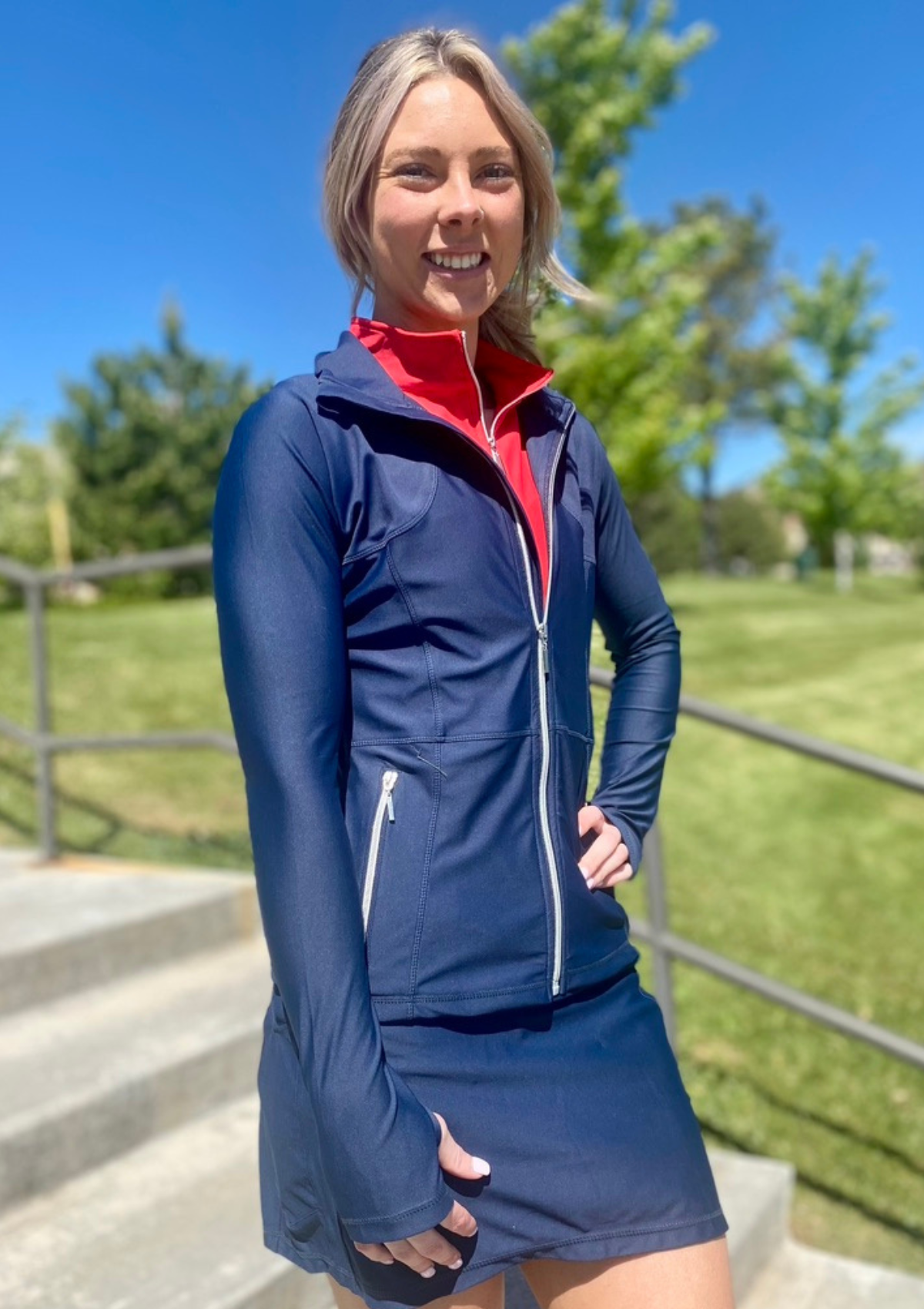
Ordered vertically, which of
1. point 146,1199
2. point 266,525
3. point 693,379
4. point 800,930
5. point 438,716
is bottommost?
point 800,930

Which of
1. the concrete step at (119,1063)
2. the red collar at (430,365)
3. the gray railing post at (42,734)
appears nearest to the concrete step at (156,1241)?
the concrete step at (119,1063)

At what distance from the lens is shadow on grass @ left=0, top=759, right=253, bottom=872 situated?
4.96 metres

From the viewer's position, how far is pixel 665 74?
16719mm

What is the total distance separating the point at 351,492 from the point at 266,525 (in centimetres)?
9

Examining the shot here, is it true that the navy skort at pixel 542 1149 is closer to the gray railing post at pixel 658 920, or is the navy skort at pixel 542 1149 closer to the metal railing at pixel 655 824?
the metal railing at pixel 655 824

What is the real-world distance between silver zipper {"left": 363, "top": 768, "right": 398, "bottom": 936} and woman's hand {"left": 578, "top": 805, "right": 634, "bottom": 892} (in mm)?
255

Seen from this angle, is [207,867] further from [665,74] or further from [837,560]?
[837,560]

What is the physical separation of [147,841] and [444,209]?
4284mm

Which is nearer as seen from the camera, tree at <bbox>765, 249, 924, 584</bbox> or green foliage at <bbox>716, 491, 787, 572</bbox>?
tree at <bbox>765, 249, 924, 584</bbox>

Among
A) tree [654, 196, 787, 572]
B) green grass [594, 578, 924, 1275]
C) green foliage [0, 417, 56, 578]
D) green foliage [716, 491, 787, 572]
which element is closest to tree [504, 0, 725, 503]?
green grass [594, 578, 924, 1275]

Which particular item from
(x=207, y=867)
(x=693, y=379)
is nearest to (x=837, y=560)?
(x=693, y=379)

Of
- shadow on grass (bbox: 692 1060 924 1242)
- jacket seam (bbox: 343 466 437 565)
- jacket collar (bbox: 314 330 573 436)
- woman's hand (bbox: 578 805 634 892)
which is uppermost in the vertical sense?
jacket collar (bbox: 314 330 573 436)

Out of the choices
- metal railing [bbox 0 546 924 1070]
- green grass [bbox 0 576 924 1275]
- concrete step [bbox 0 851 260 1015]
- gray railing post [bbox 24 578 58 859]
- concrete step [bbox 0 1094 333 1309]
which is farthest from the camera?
gray railing post [bbox 24 578 58 859]

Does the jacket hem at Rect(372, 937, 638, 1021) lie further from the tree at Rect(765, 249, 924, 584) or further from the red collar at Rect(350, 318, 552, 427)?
the tree at Rect(765, 249, 924, 584)
